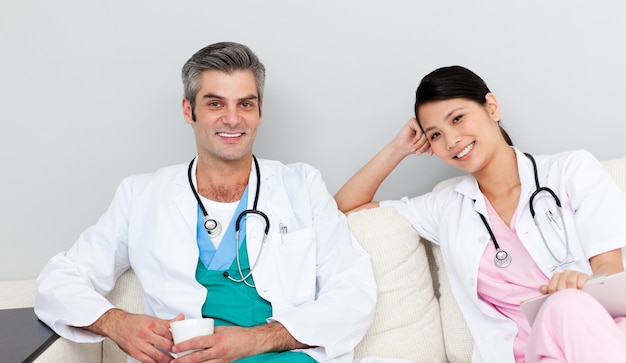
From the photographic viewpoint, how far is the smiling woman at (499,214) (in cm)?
180

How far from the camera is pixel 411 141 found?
2.13 meters

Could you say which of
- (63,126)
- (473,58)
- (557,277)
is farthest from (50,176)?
(557,277)

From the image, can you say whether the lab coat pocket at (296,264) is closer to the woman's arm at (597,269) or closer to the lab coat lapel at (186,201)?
the lab coat lapel at (186,201)

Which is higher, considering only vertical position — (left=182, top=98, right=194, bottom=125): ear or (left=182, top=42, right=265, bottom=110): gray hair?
(left=182, top=42, right=265, bottom=110): gray hair

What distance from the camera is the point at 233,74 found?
201 cm

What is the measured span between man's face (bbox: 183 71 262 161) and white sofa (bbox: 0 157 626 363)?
1.36 ft

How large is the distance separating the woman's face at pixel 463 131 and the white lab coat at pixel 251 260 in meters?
0.38

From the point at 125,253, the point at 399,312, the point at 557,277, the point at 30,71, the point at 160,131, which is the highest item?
the point at 30,71

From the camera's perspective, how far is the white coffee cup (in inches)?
61.9

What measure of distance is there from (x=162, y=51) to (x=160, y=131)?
0.27 metres

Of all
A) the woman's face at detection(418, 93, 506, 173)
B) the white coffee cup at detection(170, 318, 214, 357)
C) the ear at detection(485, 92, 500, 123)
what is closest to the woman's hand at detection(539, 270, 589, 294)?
the woman's face at detection(418, 93, 506, 173)

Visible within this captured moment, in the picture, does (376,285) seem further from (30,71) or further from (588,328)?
(30,71)

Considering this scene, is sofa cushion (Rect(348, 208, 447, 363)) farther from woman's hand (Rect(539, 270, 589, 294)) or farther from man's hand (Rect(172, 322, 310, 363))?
woman's hand (Rect(539, 270, 589, 294))

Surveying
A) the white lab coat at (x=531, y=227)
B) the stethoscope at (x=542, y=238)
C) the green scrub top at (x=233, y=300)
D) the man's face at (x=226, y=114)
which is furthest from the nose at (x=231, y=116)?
the stethoscope at (x=542, y=238)
